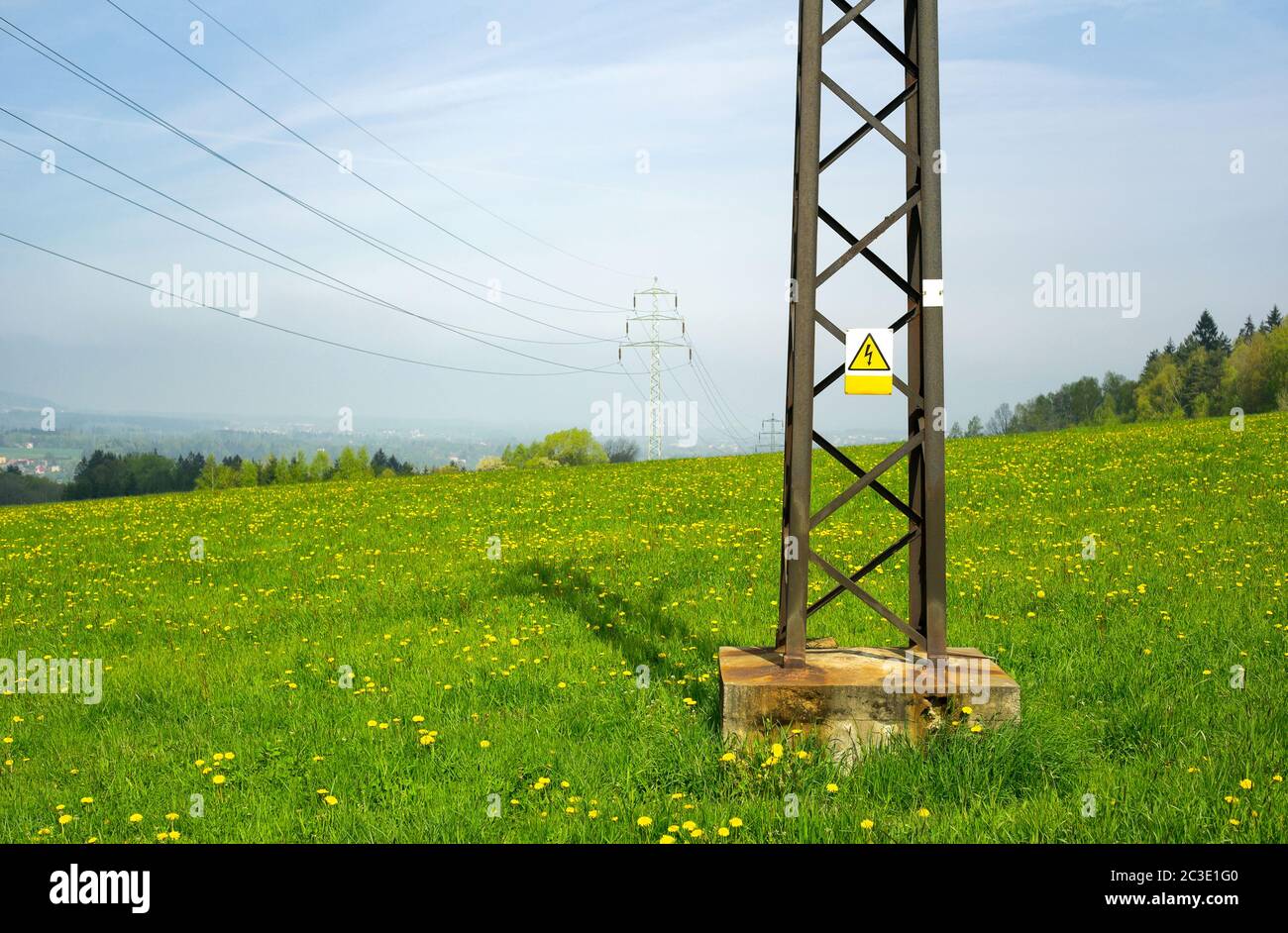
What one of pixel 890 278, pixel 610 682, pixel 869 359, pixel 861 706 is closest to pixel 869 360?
pixel 869 359

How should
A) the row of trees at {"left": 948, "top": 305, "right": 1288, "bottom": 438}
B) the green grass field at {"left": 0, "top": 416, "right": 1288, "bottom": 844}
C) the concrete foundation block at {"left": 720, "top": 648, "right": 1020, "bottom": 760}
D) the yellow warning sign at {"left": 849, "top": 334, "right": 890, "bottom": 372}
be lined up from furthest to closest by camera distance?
the row of trees at {"left": 948, "top": 305, "right": 1288, "bottom": 438} → the yellow warning sign at {"left": 849, "top": 334, "right": 890, "bottom": 372} → the concrete foundation block at {"left": 720, "top": 648, "right": 1020, "bottom": 760} → the green grass field at {"left": 0, "top": 416, "right": 1288, "bottom": 844}

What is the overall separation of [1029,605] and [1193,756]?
4114mm

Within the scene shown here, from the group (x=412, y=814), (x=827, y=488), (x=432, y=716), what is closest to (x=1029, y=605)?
(x=432, y=716)

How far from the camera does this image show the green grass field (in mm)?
5109

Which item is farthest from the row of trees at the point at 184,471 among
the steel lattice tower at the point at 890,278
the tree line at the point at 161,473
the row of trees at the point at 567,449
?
the steel lattice tower at the point at 890,278

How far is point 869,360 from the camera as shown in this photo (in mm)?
5777

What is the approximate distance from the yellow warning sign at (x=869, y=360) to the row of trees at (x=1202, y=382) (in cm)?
7284

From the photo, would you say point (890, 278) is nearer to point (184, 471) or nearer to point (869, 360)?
point (869, 360)

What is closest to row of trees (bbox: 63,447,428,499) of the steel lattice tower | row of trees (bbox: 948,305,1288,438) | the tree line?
the tree line

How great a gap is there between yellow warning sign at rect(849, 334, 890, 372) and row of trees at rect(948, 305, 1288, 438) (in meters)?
72.8

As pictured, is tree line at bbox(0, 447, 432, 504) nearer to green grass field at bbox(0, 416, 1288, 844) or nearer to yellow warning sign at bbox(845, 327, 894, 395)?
green grass field at bbox(0, 416, 1288, 844)
